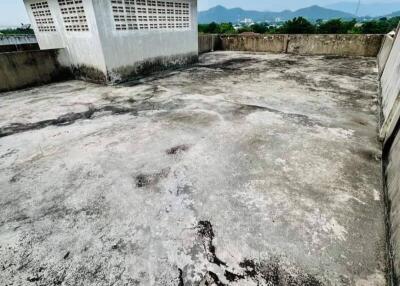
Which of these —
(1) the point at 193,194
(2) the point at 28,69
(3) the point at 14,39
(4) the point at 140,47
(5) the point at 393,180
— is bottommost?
(1) the point at 193,194

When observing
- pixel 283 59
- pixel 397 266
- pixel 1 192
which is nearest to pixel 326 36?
pixel 283 59

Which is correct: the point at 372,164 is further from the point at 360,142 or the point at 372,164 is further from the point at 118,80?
the point at 118,80

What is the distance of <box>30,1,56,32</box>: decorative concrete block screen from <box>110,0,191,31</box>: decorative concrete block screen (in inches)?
91.3

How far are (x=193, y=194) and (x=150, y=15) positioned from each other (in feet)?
21.6

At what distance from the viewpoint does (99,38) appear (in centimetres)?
573

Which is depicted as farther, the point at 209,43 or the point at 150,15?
the point at 209,43

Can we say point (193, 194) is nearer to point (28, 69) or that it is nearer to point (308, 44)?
point (28, 69)

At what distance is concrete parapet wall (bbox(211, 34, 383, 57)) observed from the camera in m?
9.40

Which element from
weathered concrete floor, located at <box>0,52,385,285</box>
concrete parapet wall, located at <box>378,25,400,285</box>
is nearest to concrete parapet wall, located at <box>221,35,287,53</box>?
weathered concrete floor, located at <box>0,52,385,285</box>

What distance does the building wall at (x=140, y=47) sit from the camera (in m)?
5.83

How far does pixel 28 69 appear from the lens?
246 inches

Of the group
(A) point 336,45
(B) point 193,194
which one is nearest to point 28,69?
(B) point 193,194

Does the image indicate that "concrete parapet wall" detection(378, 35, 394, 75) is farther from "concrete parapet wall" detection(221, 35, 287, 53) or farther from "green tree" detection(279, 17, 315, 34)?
"green tree" detection(279, 17, 315, 34)

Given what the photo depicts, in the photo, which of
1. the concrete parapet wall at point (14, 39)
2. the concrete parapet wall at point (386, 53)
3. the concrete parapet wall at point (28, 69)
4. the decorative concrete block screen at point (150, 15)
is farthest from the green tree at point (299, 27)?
the concrete parapet wall at point (28, 69)
